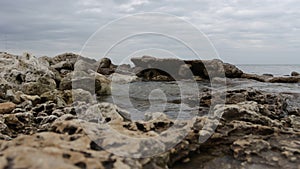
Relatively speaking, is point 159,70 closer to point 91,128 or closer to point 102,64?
point 102,64

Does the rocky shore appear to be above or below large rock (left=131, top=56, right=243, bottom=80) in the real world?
below

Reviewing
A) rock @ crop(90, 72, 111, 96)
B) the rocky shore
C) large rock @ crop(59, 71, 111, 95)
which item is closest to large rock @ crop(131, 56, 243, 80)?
rock @ crop(90, 72, 111, 96)

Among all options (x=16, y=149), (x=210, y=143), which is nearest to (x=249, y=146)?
(x=210, y=143)

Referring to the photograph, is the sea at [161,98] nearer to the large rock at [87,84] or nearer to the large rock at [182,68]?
the large rock at [87,84]

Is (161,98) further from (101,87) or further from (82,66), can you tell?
(82,66)

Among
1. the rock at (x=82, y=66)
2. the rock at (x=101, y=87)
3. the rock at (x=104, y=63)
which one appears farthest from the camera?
the rock at (x=104, y=63)

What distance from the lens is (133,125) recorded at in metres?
4.06

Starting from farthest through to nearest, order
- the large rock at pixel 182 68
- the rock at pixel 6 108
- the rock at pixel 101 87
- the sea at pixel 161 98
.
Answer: the large rock at pixel 182 68 < the rock at pixel 101 87 < the sea at pixel 161 98 < the rock at pixel 6 108

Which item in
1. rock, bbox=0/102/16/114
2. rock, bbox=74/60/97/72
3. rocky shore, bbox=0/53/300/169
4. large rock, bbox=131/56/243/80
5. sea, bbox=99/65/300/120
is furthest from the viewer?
large rock, bbox=131/56/243/80

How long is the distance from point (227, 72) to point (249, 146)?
24342 mm

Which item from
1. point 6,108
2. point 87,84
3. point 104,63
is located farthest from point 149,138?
point 104,63

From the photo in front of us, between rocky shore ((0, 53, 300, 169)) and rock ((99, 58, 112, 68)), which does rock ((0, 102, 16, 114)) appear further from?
rock ((99, 58, 112, 68))

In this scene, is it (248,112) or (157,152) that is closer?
(157,152)

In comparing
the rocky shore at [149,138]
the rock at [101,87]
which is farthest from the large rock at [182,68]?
the rocky shore at [149,138]
